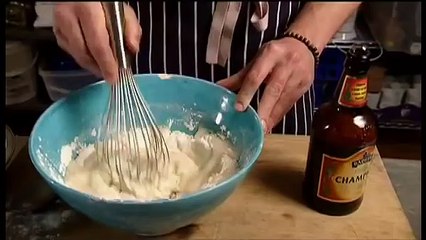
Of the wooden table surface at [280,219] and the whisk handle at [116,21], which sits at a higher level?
the whisk handle at [116,21]

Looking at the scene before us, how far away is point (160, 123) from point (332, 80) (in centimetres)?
99

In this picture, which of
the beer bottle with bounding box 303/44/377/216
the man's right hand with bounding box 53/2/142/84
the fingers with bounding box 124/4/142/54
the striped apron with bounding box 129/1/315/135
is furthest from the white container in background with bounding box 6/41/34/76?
the beer bottle with bounding box 303/44/377/216

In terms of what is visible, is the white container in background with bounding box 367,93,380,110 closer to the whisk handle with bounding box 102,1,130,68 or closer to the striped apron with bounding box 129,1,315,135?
the striped apron with bounding box 129,1,315,135

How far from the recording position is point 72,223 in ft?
2.39

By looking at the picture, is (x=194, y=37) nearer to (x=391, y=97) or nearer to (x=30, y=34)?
(x=30, y=34)

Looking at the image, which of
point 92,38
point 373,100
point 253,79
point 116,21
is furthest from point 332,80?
point 116,21

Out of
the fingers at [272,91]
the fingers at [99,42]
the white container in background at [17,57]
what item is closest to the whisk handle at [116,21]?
the fingers at [99,42]

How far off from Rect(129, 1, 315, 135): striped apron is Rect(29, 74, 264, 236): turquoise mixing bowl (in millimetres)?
150

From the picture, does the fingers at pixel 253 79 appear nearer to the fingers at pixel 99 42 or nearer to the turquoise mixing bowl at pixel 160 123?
the turquoise mixing bowl at pixel 160 123

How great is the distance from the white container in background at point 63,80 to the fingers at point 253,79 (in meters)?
0.96

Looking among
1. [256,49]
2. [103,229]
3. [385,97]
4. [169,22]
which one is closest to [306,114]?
[256,49]

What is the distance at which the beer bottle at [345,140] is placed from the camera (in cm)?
67

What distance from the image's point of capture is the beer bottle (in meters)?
0.67

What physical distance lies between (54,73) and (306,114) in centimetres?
91
